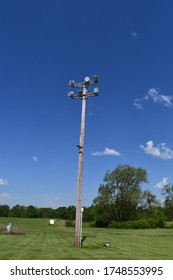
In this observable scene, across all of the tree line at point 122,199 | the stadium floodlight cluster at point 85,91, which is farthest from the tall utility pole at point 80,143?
the tree line at point 122,199

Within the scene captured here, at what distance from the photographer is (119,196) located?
8669cm

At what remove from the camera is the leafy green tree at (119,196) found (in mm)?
85750

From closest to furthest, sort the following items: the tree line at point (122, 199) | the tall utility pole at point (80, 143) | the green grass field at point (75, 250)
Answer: the green grass field at point (75, 250) < the tall utility pole at point (80, 143) < the tree line at point (122, 199)

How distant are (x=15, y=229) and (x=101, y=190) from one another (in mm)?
58031

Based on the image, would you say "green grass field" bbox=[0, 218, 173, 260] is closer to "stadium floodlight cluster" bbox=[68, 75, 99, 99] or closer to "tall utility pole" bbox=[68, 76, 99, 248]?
"tall utility pole" bbox=[68, 76, 99, 248]

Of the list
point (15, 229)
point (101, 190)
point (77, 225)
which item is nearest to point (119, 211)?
point (101, 190)

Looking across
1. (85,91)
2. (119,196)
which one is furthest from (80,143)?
(119,196)

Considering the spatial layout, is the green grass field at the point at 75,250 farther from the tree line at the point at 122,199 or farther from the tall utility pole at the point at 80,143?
the tree line at the point at 122,199

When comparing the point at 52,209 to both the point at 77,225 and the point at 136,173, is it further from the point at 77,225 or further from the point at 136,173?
the point at 77,225

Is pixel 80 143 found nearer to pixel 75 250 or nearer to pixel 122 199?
pixel 75 250

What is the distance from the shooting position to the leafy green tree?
8575 centimetres
